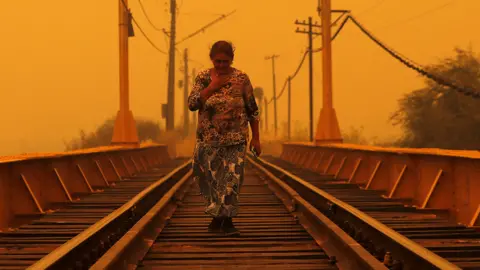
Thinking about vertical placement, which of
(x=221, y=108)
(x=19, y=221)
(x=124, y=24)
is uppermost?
(x=124, y=24)

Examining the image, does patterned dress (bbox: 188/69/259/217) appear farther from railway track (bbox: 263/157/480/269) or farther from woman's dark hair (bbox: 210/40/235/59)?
railway track (bbox: 263/157/480/269)

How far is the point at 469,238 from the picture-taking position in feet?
23.1

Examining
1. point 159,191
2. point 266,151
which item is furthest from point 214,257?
point 266,151

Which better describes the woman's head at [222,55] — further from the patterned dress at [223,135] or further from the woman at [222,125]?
the patterned dress at [223,135]

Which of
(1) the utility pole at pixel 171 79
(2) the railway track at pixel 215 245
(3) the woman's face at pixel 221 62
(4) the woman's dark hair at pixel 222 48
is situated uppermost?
(1) the utility pole at pixel 171 79

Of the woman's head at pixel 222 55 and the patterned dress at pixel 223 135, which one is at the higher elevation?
the woman's head at pixel 222 55

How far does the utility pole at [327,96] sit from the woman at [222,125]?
16998 millimetres

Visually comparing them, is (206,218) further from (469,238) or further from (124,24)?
(124,24)

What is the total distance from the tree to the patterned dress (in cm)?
3569

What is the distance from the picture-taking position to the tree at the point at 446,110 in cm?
4116

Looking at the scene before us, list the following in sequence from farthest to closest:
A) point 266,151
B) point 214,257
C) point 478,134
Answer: point 266,151 < point 478,134 < point 214,257

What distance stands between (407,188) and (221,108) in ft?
18.5

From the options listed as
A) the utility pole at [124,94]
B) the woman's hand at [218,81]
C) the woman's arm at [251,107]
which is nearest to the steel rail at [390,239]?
the woman's arm at [251,107]

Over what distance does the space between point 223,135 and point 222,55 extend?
2.51 feet
